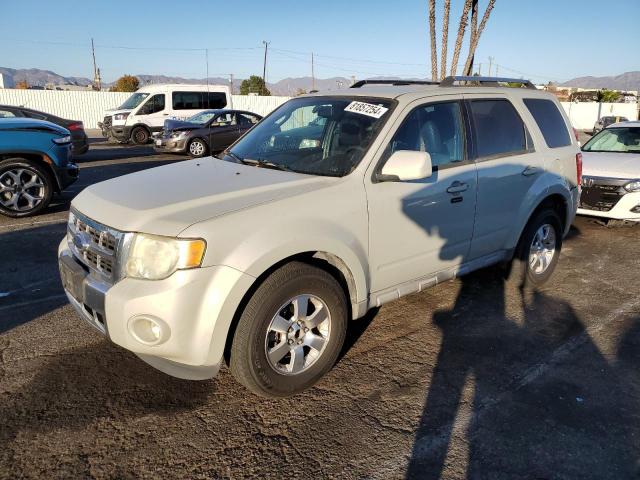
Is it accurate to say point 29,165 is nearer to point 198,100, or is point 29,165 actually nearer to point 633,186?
point 633,186

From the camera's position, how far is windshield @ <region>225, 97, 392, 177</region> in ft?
11.3

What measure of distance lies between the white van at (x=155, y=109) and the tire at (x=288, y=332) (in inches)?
687

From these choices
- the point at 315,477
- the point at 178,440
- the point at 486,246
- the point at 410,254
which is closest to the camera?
the point at 315,477

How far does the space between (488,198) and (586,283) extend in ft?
6.31

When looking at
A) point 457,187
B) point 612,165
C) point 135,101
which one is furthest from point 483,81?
point 135,101

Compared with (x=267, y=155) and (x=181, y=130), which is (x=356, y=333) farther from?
(x=181, y=130)

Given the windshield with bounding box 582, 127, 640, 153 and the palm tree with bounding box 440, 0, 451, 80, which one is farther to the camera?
the palm tree with bounding box 440, 0, 451, 80

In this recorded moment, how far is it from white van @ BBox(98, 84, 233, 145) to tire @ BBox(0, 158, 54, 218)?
1228 centimetres

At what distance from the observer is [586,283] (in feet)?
16.9

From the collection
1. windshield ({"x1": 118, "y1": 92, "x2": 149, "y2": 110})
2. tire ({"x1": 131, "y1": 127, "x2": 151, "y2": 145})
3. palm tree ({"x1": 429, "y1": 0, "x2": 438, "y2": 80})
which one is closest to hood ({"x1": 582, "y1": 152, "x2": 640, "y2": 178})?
palm tree ({"x1": 429, "y1": 0, "x2": 438, "y2": 80})

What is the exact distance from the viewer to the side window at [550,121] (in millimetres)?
4672

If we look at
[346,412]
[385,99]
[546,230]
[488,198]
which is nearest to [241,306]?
[346,412]

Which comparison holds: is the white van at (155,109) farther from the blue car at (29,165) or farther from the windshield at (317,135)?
Answer: the windshield at (317,135)

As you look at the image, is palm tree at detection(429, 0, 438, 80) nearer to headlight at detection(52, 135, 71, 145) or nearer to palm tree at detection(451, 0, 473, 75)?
palm tree at detection(451, 0, 473, 75)
